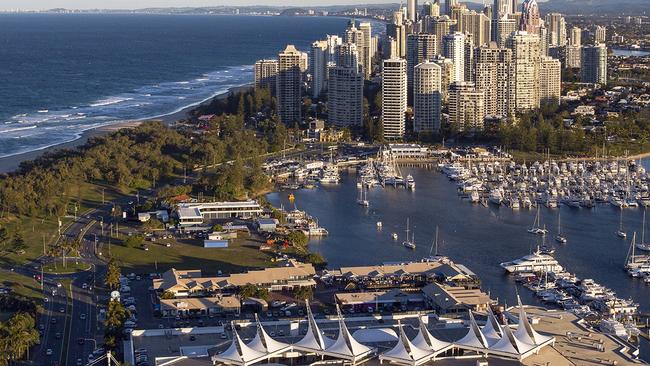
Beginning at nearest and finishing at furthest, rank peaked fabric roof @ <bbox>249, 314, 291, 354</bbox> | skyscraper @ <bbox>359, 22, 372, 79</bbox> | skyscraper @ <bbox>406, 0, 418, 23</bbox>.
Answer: peaked fabric roof @ <bbox>249, 314, 291, 354</bbox> → skyscraper @ <bbox>359, 22, 372, 79</bbox> → skyscraper @ <bbox>406, 0, 418, 23</bbox>

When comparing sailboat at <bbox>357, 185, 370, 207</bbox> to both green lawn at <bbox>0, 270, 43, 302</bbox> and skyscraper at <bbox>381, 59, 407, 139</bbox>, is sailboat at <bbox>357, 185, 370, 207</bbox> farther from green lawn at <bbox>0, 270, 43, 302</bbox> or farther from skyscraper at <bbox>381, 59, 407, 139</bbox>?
green lawn at <bbox>0, 270, 43, 302</bbox>

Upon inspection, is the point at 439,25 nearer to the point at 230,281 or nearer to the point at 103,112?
the point at 103,112

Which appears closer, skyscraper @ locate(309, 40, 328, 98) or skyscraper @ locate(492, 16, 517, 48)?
skyscraper @ locate(309, 40, 328, 98)

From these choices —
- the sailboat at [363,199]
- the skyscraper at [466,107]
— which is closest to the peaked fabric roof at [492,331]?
the sailboat at [363,199]

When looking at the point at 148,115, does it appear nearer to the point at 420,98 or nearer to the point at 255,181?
the point at 420,98

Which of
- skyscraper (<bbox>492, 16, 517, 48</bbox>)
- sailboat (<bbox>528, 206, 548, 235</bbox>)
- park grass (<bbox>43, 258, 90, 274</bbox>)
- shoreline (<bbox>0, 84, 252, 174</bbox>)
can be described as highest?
skyscraper (<bbox>492, 16, 517, 48</bbox>)

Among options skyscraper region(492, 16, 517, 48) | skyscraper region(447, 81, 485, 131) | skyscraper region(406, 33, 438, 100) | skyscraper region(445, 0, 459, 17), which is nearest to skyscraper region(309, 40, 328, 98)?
skyscraper region(406, 33, 438, 100)

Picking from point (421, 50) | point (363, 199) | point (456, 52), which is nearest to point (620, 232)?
point (363, 199)
